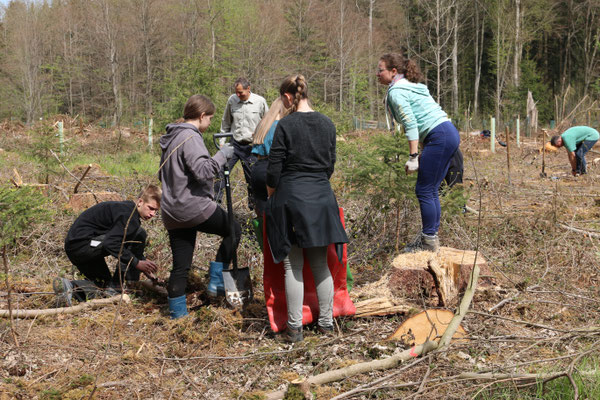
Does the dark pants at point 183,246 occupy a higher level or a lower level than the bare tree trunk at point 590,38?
lower

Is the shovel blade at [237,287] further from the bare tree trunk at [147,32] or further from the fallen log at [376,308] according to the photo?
the bare tree trunk at [147,32]

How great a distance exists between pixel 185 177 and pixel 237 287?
978 mm

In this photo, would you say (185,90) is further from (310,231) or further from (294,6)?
(294,6)

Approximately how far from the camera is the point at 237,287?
4043mm

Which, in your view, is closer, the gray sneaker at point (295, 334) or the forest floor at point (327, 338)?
the forest floor at point (327, 338)

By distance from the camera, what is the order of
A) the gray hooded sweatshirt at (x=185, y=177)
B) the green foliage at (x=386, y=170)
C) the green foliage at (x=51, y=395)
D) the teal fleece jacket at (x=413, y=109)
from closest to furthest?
the green foliage at (x=51, y=395), the gray hooded sweatshirt at (x=185, y=177), the teal fleece jacket at (x=413, y=109), the green foliage at (x=386, y=170)

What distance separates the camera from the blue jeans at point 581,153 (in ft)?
33.4

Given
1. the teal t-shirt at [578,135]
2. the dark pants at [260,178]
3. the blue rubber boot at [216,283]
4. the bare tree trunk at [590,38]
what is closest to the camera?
the blue rubber boot at [216,283]

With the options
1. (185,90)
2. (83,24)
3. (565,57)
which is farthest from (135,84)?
(565,57)

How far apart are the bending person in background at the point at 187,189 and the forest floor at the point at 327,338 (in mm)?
392

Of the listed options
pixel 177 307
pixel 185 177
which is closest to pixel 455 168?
pixel 185 177

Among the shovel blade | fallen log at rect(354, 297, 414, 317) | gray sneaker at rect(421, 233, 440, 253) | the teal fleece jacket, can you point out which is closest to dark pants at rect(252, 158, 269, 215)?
the shovel blade

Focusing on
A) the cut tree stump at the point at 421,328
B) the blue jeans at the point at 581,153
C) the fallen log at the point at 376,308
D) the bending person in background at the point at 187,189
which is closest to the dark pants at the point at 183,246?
the bending person in background at the point at 187,189

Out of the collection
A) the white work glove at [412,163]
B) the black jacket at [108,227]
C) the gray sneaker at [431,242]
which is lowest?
the gray sneaker at [431,242]
